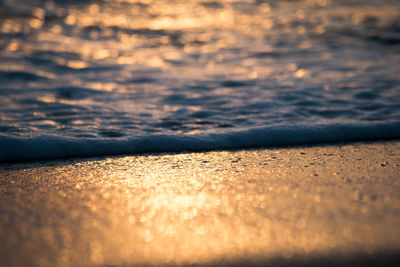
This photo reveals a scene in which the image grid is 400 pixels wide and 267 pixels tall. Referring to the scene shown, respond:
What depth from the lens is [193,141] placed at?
2.15m

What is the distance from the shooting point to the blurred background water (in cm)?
250

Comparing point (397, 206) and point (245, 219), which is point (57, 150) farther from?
point (397, 206)

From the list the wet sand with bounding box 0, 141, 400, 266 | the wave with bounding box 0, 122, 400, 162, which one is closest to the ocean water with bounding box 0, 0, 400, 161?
the wave with bounding box 0, 122, 400, 162

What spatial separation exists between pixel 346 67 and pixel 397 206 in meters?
2.61

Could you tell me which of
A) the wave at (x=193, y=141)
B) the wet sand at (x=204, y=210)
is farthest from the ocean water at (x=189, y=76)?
the wet sand at (x=204, y=210)

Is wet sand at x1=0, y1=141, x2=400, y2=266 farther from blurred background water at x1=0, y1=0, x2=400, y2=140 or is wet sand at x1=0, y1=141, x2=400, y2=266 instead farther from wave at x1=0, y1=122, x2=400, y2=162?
blurred background water at x1=0, y1=0, x2=400, y2=140

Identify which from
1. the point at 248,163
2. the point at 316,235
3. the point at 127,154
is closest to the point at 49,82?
the point at 127,154

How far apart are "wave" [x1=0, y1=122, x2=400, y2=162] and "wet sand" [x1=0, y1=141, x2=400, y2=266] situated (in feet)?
0.33

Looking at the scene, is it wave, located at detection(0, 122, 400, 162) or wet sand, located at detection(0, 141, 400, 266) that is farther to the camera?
wave, located at detection(0, 122, 400, 162)

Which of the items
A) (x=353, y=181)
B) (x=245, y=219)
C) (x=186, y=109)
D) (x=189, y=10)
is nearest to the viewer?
(x=245, y=219)

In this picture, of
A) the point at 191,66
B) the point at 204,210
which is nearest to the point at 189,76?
the point at 191,66

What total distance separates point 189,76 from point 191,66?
1.26 feet

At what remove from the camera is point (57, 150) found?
2.03 m

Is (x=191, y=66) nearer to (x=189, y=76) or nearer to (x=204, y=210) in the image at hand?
(x=189, y=76)
